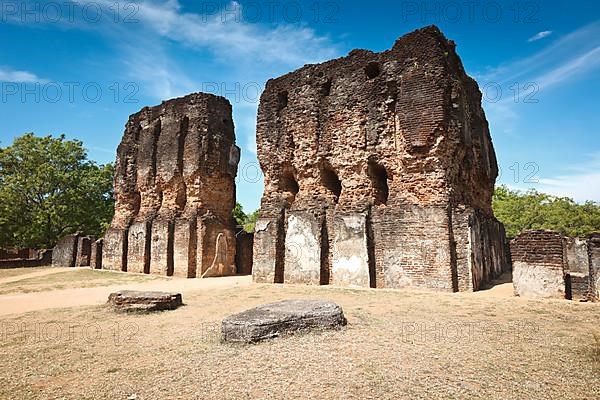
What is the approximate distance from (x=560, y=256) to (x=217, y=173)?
43.1 feet

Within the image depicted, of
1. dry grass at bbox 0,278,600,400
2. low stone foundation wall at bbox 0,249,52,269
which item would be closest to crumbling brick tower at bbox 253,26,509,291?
dry grass at bbox 0,278,600,400

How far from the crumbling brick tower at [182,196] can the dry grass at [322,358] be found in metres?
9.21

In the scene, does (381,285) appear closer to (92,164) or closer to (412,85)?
(412,85)

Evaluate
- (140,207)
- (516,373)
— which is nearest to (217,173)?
(140,207)

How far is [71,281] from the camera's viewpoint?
1482 cm

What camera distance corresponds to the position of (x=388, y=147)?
38.8ft

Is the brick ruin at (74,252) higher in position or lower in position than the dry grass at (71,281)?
higher

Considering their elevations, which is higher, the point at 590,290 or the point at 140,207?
the point at 140,207

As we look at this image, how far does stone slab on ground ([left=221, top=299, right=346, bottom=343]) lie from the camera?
5.03 m

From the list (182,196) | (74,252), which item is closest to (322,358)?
(182,196)

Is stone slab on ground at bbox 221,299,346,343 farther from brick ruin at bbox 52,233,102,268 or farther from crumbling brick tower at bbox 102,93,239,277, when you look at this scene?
brick ruin at bbox 52,233,102,268

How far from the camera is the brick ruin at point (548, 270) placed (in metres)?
8.31

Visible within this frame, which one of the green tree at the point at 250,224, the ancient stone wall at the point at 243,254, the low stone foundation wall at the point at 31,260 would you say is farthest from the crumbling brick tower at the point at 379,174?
the low stone foundation wall at the point at 31,260

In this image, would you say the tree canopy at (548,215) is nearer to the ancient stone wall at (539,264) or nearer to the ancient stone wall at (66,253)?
the ancient stone wall at (539,264)
